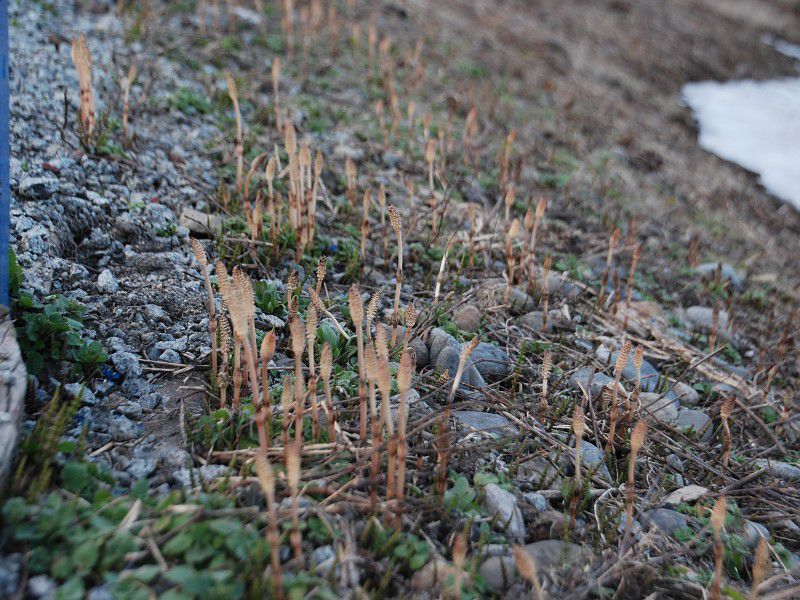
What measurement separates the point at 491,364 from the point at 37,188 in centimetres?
224

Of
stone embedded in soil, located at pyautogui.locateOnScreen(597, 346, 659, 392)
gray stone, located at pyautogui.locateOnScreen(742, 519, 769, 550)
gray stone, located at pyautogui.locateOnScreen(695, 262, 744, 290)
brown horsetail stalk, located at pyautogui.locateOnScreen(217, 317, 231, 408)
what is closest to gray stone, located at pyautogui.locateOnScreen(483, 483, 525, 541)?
gray stone, located at pyautogui.locateOnScreen(742, 519, 769, 550)

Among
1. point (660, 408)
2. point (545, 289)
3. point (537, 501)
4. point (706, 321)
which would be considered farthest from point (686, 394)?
point (537, 501)

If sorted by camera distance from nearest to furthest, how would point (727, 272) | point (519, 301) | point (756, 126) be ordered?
1. point (519, 301)
2. point (727, 272)
3. point (756, 126)

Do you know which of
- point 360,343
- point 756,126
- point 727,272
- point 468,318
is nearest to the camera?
point 360,343

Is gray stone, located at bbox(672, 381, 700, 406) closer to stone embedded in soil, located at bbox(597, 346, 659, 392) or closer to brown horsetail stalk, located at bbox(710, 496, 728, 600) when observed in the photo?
stone embedded in soil, located at bbox(597, 346, 659, 392)

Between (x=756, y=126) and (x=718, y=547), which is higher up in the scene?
(x=718, y=547)

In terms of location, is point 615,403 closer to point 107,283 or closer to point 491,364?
point 491,364

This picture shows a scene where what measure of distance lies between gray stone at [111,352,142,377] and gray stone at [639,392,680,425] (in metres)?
2.09

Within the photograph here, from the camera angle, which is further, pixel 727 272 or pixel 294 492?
pixel 727 272

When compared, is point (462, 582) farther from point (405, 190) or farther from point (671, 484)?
point (405, 190)

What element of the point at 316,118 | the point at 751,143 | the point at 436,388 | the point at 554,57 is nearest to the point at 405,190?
the point at 316,118

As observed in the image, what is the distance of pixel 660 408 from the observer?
9.70 feet

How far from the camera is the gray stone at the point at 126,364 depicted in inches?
99.3

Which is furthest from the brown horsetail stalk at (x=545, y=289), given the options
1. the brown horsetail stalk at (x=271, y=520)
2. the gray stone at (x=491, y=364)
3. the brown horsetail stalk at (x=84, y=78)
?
the brown horsetail stalk at (x=84, y=78)
